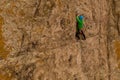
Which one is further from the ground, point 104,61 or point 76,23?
point 76,23

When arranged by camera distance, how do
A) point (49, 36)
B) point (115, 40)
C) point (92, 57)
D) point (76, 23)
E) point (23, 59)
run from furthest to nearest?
point (115, 40) < point (92, 57) < point (76, 23) < point (49, 36) < point (23, 59)

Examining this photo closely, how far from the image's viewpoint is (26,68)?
10.8 metres

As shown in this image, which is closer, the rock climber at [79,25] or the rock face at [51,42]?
the rock face at [51,42]

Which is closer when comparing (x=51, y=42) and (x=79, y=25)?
(x=51, y=42)

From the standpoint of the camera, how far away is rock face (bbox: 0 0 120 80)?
33.7 ft

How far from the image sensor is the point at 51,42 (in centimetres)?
1188

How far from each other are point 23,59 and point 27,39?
89 centimetres

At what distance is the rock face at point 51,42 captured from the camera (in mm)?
10258

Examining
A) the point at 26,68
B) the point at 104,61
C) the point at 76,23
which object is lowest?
the point at 104,61

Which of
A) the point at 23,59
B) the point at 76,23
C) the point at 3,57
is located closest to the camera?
the point at 3,57

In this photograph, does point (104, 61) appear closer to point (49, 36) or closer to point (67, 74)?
point (67, 74)

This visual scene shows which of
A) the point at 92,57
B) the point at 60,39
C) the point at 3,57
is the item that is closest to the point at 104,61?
the point at 92,57

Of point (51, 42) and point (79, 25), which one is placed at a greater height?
point (79, 25)

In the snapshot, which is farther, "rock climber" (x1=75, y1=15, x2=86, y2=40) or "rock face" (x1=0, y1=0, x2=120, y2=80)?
"rock climber" (x1=75, y1=15, x2=86, y2=40)
